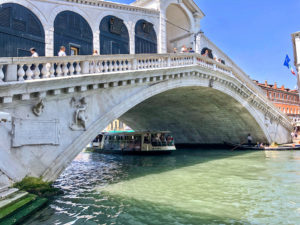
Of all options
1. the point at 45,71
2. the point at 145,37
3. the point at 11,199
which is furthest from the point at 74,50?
the point at 11,199

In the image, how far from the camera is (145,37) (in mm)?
13094

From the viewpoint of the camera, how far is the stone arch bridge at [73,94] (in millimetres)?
6102

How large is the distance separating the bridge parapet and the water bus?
19.9 feet

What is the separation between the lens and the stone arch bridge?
20.0 feet

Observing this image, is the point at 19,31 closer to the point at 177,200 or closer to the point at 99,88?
the point at 99,88

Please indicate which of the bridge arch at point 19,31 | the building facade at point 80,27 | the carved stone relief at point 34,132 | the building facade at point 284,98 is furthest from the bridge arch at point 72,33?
the building facade at point 284,98

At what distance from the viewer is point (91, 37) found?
10453 mm

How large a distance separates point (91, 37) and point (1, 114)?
642cm

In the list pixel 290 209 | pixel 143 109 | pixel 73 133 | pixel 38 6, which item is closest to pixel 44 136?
pixel 73 133

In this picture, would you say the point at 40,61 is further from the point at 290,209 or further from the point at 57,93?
the point at 290,209

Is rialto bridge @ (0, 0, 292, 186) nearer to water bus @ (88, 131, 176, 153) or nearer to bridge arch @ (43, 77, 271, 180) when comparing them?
bridge arch @ (43, 77, 271, 180)

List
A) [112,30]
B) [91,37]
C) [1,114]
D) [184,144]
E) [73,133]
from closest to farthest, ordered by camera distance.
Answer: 1. [1,114]
2. [73,133]
3. [91,37]
4. [112,30]
5. [184,144]

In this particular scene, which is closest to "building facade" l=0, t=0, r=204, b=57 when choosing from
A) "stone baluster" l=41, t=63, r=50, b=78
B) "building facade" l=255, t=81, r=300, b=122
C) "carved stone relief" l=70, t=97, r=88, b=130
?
"stone baluster" l=41, t=63, r=50, b=78

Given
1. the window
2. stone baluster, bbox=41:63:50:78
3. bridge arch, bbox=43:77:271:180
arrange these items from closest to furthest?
stone baluster, bbox=41:63:50:78
bridge arch, bbox=43:77:271:180
the window
